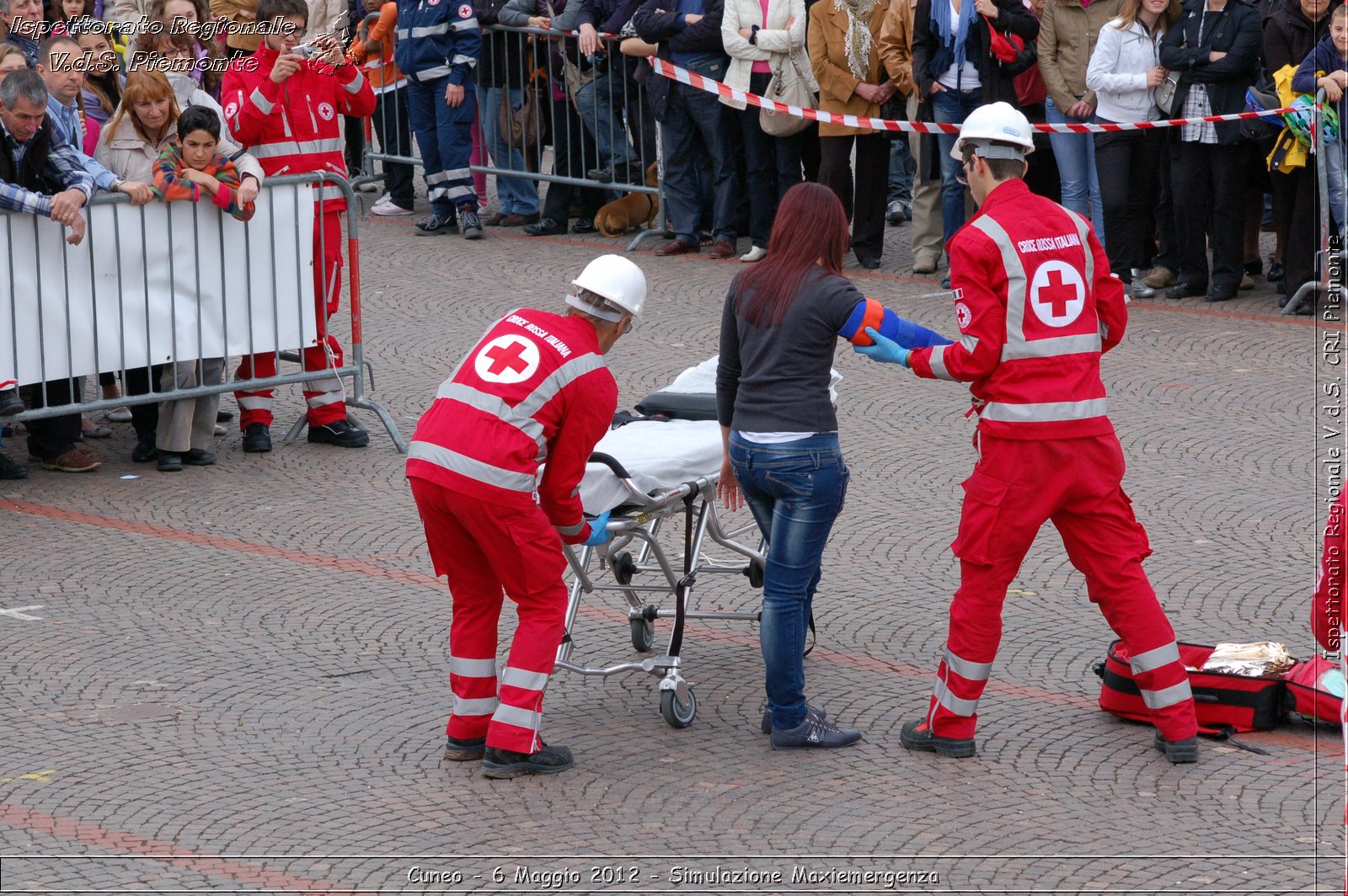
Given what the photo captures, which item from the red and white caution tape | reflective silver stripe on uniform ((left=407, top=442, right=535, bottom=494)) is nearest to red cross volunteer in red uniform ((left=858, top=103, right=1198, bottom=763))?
reflective silver stripe on uniform ((left=407, top=442, right=535, bottom=494))

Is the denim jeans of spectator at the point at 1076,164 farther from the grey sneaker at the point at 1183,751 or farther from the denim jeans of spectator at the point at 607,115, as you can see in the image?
the grey sneaker at the point at 1183,751

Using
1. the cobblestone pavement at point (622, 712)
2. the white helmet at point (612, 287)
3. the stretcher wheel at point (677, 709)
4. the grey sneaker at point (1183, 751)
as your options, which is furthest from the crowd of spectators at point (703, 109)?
the grey sneaker at point (1183, 751)

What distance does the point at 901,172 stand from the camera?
15555 mm

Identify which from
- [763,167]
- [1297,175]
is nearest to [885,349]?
[1297,175]

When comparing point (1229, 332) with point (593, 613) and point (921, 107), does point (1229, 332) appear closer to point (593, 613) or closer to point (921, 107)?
point (921, 107)

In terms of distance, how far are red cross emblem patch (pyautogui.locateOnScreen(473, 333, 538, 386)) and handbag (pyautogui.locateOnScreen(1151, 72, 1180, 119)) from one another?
299 inches

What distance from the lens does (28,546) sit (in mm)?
7883

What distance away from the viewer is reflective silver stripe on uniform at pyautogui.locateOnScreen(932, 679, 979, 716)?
18.9ft

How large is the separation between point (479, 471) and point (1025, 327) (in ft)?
5.97

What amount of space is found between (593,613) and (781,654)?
1.60m

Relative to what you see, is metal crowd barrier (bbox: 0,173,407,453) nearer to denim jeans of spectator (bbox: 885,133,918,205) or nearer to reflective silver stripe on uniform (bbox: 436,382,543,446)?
reflective silver stripe on uniform (bbox: 436,382,543,446)

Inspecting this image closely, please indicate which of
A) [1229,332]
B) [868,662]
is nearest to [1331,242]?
[1229,332]

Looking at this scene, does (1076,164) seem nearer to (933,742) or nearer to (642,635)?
(642,635)

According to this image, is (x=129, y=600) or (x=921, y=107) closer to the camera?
(x=129, y=600)
